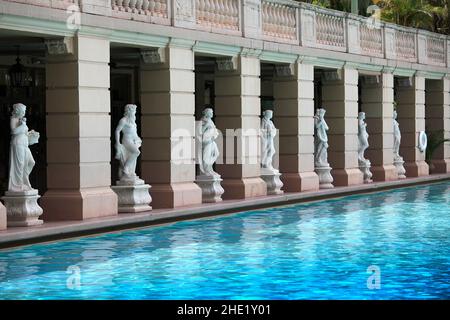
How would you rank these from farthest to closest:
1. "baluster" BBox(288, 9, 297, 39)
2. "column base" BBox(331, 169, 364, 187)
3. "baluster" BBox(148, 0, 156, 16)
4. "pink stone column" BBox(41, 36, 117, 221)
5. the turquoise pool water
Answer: "column base" BBox(331, 169, 364, 187) → "baluster" BBox(288, 9, 297, 39) → "baluster" BBox(148, 0, 156, 16) → "pink stone column" BBox(41, 36, 117, 221) → the turquoise pool water

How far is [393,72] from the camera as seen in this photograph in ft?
129

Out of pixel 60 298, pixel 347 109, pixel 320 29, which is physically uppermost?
pixel 320 29

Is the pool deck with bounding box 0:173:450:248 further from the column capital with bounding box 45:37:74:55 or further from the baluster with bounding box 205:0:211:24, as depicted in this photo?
the baluster with bounding box 205:0:211:24

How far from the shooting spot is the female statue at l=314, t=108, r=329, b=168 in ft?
109

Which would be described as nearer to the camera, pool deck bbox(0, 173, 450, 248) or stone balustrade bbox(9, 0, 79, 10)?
pool deck bbox(0, 173, 450, 248)

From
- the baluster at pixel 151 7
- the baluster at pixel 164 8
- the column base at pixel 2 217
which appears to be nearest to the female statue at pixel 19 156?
the column base at pixel 2 217

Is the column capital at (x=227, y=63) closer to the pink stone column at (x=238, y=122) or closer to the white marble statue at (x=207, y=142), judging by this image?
the pink stone column at (x=238, y=122)

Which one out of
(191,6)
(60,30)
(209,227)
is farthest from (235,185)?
(60,30)

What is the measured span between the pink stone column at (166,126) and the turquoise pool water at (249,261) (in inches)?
80.0

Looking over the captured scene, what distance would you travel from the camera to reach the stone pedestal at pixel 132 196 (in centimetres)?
2380

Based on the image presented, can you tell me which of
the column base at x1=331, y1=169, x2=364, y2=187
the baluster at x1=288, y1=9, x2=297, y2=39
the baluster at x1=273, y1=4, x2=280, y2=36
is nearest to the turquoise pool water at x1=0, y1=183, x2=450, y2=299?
the baluster at x1=273, y1=4, x2=280, y2=36

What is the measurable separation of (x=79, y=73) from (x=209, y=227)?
12.7ft

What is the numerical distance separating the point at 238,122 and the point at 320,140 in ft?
16.8
